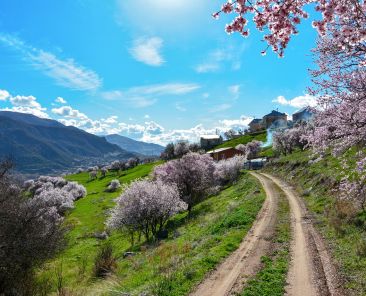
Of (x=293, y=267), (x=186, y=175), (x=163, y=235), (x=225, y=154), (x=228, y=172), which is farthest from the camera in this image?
(x=225, y=154)

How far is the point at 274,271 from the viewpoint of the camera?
59.6 ft

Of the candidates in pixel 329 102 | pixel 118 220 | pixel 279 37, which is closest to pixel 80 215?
pixel 118 220

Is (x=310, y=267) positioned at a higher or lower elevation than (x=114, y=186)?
lower

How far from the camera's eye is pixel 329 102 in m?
17.0

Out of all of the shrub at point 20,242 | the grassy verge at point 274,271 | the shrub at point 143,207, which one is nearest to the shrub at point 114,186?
the shrub at point 143,207

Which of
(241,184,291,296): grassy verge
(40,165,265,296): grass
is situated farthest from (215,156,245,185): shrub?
(241,184,291,296): grassy verge

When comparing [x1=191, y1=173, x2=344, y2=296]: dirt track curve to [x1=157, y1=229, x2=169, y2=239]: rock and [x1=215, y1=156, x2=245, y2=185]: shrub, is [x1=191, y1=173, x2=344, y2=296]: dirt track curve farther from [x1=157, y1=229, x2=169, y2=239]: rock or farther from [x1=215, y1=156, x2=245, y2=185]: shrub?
[x1=215, y1=156, x2=245, y2=185]: shrub

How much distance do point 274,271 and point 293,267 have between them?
1.29 meters

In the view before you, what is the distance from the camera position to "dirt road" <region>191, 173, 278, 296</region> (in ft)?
54.5

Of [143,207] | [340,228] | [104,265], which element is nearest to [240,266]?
[340,228]

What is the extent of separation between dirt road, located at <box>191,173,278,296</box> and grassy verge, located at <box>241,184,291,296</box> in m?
0.48

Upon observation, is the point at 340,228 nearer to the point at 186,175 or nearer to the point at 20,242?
the point at 20,242

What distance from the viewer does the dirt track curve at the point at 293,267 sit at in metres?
16.1

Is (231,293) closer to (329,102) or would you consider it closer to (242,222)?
(329,102)
